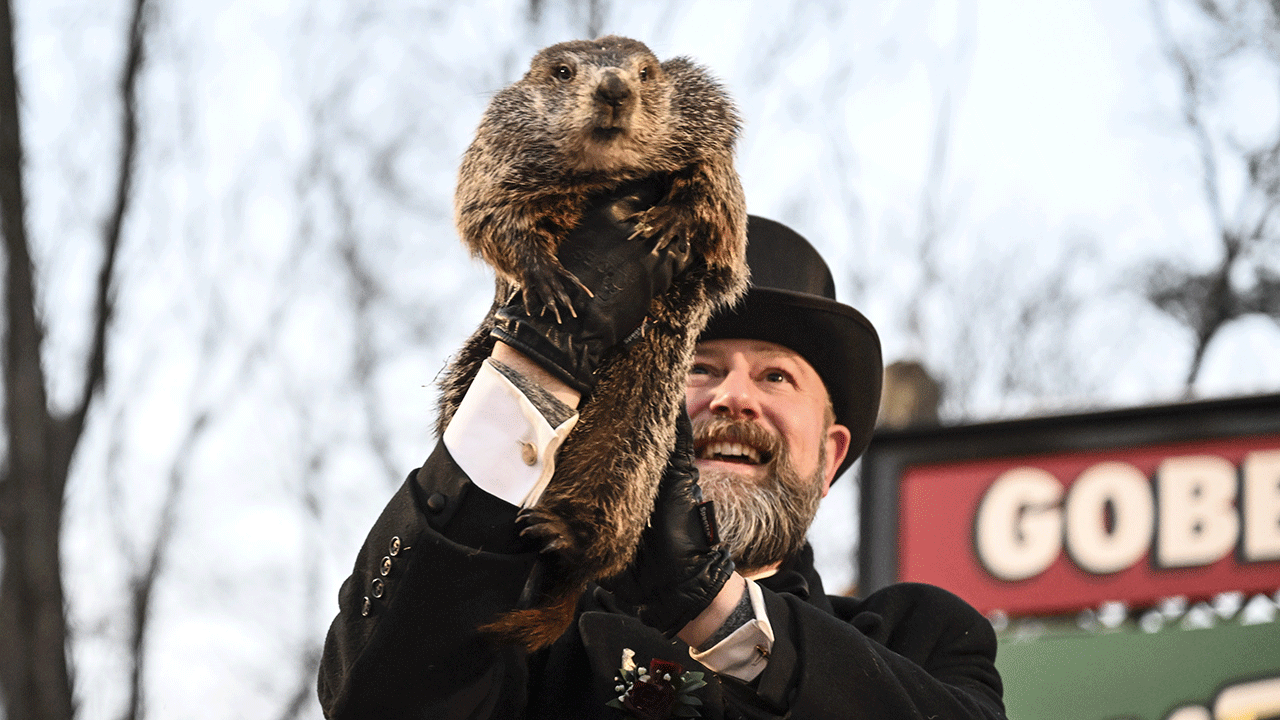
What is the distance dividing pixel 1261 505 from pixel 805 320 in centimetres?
433

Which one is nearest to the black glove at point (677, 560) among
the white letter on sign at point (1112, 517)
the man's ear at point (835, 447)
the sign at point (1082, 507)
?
the man's ear at point (835, 447)

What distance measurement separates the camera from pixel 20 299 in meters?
7.91

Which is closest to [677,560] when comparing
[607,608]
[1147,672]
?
[607,608]

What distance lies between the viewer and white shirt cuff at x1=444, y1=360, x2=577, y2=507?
1979mm

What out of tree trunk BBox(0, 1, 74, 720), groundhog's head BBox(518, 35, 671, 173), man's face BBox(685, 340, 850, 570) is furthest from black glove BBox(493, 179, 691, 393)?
tree trunk BBox(0, 1, 74, 720)

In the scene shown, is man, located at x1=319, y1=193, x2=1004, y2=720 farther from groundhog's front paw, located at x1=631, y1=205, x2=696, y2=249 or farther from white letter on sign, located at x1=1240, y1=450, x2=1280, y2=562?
white letter on sign, located at x1=1240, y1=450, x2=1280, y2=562

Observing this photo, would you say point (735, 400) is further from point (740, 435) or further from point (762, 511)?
point (762, 511)

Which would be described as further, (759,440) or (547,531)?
(759,440)

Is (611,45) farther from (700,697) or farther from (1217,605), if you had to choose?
(1217,605)

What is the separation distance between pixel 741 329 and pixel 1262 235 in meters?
12.2

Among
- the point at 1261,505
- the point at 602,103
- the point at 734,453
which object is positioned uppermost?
the point at 602,103

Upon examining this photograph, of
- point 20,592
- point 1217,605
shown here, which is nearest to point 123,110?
point 20,592

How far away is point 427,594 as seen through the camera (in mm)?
1958

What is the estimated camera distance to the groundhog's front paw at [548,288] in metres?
2.04
